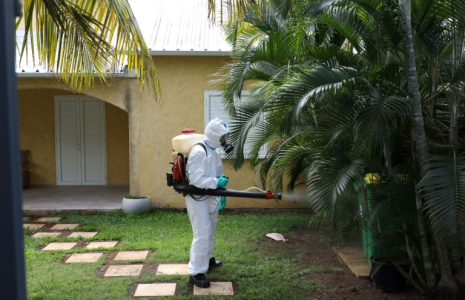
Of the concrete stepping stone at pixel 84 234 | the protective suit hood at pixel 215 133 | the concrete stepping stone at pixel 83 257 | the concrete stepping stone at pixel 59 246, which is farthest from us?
the concrete stepping stone at pixel 84 234

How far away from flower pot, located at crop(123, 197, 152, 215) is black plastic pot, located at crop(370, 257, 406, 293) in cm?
521

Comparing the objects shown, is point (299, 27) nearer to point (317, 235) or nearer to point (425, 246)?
point (425, 246)

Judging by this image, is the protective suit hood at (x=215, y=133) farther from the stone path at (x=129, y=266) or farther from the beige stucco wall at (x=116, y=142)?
the beige stucco wall at (x=116, y=142)

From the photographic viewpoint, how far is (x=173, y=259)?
20.4 ft

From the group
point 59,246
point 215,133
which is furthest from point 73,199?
point 215,133

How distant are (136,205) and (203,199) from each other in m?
4.05

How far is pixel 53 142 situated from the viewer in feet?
40.2

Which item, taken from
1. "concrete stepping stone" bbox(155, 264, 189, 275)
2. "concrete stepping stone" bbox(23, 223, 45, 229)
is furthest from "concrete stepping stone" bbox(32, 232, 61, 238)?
"concrete stepping stone" bbox(155, 264, 189, 275)

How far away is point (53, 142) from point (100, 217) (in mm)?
4193

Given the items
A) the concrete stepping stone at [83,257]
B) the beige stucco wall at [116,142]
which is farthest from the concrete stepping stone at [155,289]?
the beige stucco wall at [116,142]

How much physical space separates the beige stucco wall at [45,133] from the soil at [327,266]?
6.16m

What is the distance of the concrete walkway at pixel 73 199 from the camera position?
31.0ft

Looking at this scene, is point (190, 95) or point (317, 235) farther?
point (190, 95)

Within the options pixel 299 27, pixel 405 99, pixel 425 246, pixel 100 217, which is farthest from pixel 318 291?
pixel 100 217
